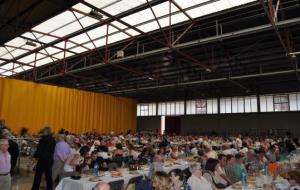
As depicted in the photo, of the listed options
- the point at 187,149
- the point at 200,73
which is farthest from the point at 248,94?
the point at 187,149

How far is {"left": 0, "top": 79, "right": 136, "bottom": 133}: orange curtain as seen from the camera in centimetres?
1669

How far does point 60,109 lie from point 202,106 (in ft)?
46.1

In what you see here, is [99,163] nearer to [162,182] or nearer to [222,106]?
[162,182]

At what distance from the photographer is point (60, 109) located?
19.4 meters

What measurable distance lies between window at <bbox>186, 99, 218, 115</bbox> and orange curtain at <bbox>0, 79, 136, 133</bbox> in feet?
20.6

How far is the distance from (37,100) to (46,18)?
9246mm

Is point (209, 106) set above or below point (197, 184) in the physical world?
above

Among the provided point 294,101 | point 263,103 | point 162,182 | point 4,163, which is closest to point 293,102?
point 294,101

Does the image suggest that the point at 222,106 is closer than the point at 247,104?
No

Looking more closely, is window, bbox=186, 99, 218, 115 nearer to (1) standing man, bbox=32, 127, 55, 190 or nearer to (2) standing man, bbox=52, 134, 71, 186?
(2) standing man, bbox=52, 134, 71, 186

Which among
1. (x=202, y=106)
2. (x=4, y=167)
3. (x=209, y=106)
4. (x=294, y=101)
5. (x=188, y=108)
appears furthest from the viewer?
(x=188, y=108)

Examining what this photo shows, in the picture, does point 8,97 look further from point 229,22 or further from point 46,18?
point 229,22

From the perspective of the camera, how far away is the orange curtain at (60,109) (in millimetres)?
16688

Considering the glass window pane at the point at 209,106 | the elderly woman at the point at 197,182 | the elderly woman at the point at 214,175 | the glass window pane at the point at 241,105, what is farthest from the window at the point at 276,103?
the elderly woman at the point at 197,182
